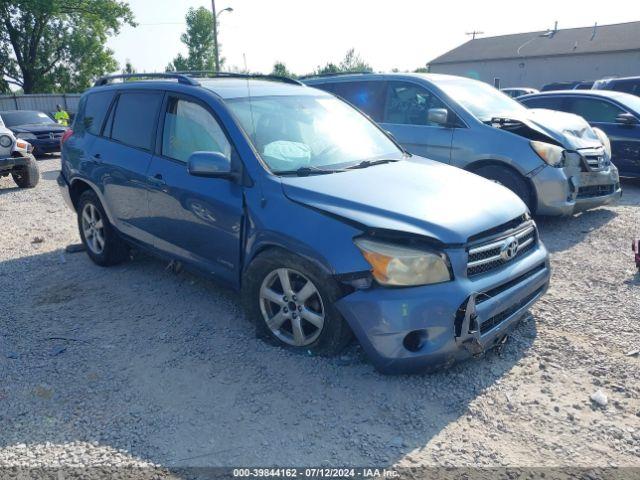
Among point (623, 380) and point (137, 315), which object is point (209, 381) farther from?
point (623, 380)

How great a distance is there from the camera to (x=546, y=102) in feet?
31.4

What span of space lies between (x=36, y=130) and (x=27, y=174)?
6.38 m

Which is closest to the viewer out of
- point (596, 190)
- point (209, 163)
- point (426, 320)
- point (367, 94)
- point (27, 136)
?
point (426, 320)

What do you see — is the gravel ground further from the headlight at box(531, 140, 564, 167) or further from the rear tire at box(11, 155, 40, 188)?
the rear tire at box(11, 155, 40, 188)

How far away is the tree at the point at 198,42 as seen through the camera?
5419cm

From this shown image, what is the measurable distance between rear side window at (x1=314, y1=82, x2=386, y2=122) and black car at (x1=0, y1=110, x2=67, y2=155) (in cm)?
1143

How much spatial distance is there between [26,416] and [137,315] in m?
1.37

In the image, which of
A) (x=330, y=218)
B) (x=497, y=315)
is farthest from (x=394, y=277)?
(x=497, y=315)

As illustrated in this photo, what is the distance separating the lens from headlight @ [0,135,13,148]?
1018 cm

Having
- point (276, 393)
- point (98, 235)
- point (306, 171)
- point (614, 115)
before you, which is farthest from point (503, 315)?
point (614, 115)

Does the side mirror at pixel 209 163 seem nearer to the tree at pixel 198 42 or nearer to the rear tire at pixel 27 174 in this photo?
the rear tire at pixel 27 174

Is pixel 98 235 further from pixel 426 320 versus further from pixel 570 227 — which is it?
pixel 570 227

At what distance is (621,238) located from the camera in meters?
6.05

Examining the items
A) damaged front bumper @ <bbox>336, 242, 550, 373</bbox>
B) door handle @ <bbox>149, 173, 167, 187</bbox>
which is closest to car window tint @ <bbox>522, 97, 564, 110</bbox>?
damaged front bumper @ <bbox>336, 242, 550, 373</bbox>
